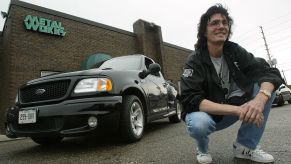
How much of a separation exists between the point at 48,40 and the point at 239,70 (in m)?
10.3

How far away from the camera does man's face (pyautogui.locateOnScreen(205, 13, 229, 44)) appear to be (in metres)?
2.41

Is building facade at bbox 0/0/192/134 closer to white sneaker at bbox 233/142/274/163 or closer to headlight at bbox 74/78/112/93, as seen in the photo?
headlight at bbox 74/78/112/93

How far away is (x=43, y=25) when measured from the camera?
11.0 metres

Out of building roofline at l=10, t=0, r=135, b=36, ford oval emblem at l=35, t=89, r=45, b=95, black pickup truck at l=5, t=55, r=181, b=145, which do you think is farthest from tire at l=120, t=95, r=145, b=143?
building roofline at l=10, t=0, r=135, b=36

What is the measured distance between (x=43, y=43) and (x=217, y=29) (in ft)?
32.5

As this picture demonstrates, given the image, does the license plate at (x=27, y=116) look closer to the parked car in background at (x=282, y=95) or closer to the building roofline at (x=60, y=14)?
the building roofline at (x=60, y=14)

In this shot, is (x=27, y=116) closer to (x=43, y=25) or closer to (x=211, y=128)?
(x=211, y=128)

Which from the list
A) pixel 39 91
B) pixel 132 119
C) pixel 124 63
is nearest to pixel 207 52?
pixel 132 119

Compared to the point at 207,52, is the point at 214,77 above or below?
below

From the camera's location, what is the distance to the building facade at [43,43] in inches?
396

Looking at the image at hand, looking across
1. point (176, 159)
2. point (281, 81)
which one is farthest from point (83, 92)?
point (281, 81)

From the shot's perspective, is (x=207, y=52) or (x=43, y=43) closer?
(x=207, y=52)

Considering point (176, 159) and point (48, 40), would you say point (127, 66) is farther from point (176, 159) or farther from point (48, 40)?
point (48, 40)

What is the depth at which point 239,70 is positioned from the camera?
234 centimetres
